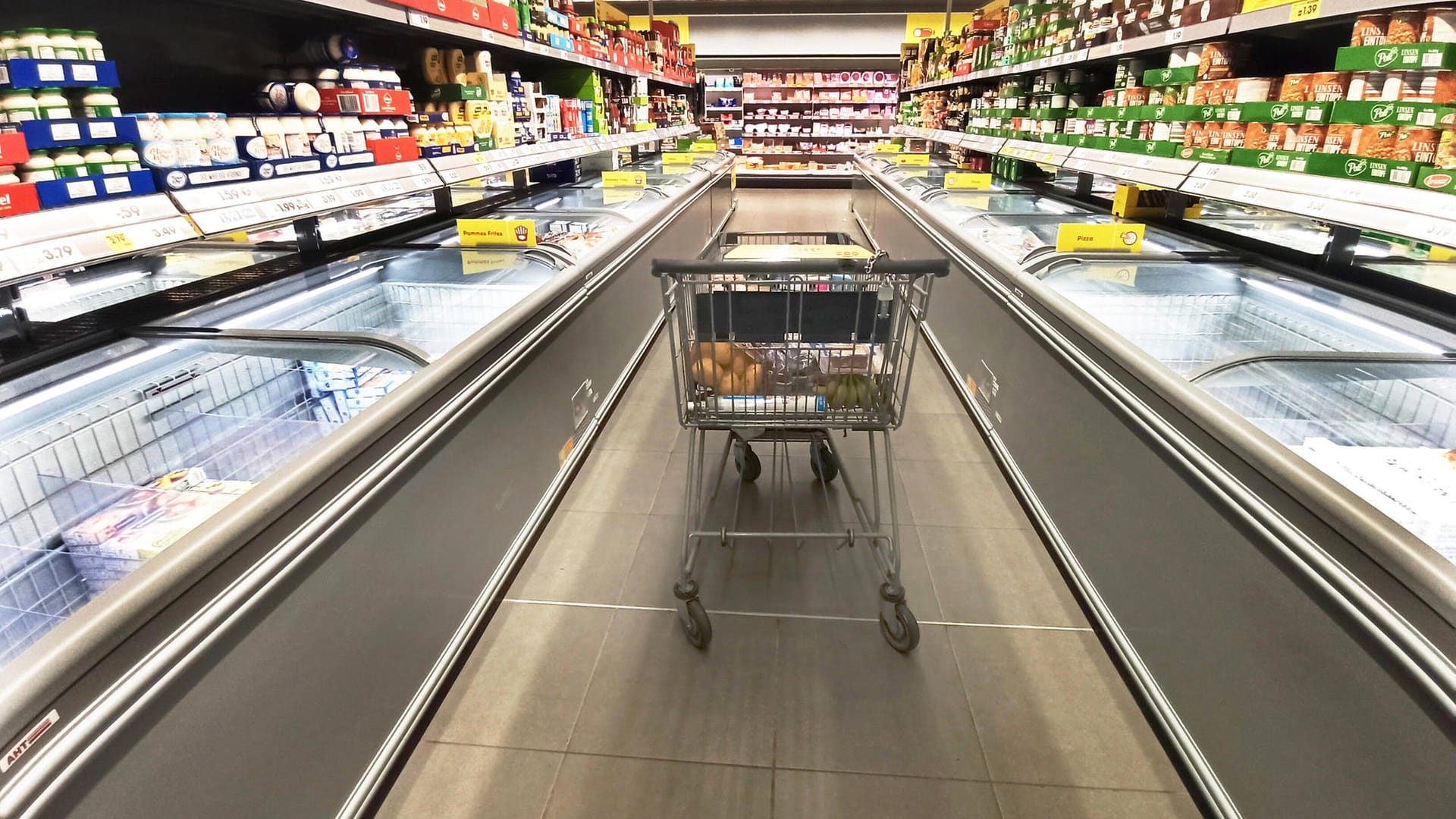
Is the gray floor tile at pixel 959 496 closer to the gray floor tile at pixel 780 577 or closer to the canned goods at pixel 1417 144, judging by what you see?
the gray floor tile at pixel 780 577

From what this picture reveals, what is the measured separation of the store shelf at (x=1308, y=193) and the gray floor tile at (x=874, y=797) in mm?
1447

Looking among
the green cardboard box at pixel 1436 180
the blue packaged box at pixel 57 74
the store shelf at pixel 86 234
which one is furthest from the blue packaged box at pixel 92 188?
the green cardboard box at pixel 1436 180

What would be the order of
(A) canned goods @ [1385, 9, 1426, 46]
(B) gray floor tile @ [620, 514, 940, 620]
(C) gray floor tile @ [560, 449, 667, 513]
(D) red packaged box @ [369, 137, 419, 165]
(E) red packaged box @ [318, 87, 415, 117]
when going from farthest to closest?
(C) gray floor tile @ [560, 449, 667, 513]
(B) gray floor tile @ [620, 514, 940, 620]
(D) red packaged box @ [369, 137, 419, 165]
(E) red packaged box @ [318, 87, 415, 117]
(A) canned goods @ [1385, 9, 1426, 46]

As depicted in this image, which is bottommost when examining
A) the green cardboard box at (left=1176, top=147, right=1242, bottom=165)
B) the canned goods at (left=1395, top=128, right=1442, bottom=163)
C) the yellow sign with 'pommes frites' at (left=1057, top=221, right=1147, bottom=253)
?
the yellow sign with 'pommes frites' at (left=1057, top=221, right=1147, bottom=253)

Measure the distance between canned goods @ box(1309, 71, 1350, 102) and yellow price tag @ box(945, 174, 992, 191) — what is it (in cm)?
337

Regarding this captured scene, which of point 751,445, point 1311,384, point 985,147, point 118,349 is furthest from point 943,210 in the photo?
point 118,349

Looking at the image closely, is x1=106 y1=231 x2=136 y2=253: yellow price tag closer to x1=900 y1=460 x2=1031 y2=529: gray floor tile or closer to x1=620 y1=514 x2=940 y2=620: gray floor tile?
x1=620 y1=514 x2=940 y2=620: gray floor tile

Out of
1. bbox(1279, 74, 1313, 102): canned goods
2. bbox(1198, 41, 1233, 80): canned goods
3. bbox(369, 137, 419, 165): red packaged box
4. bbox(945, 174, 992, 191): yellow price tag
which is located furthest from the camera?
bbox(945, 174, 992, 191): yellow price tag

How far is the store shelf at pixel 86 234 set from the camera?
44.4 inches

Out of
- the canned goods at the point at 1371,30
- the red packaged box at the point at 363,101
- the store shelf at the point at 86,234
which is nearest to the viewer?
the store shelf at the point at 86,234

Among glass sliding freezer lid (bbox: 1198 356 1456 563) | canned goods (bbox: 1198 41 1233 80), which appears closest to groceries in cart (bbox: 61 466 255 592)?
glass sliding freezer lid (bbox: 1198 356 1456 563)

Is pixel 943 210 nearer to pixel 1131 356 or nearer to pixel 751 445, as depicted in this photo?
pixel 751 445

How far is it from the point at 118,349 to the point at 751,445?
2130mm

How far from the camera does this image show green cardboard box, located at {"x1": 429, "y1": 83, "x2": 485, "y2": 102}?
282 cm
